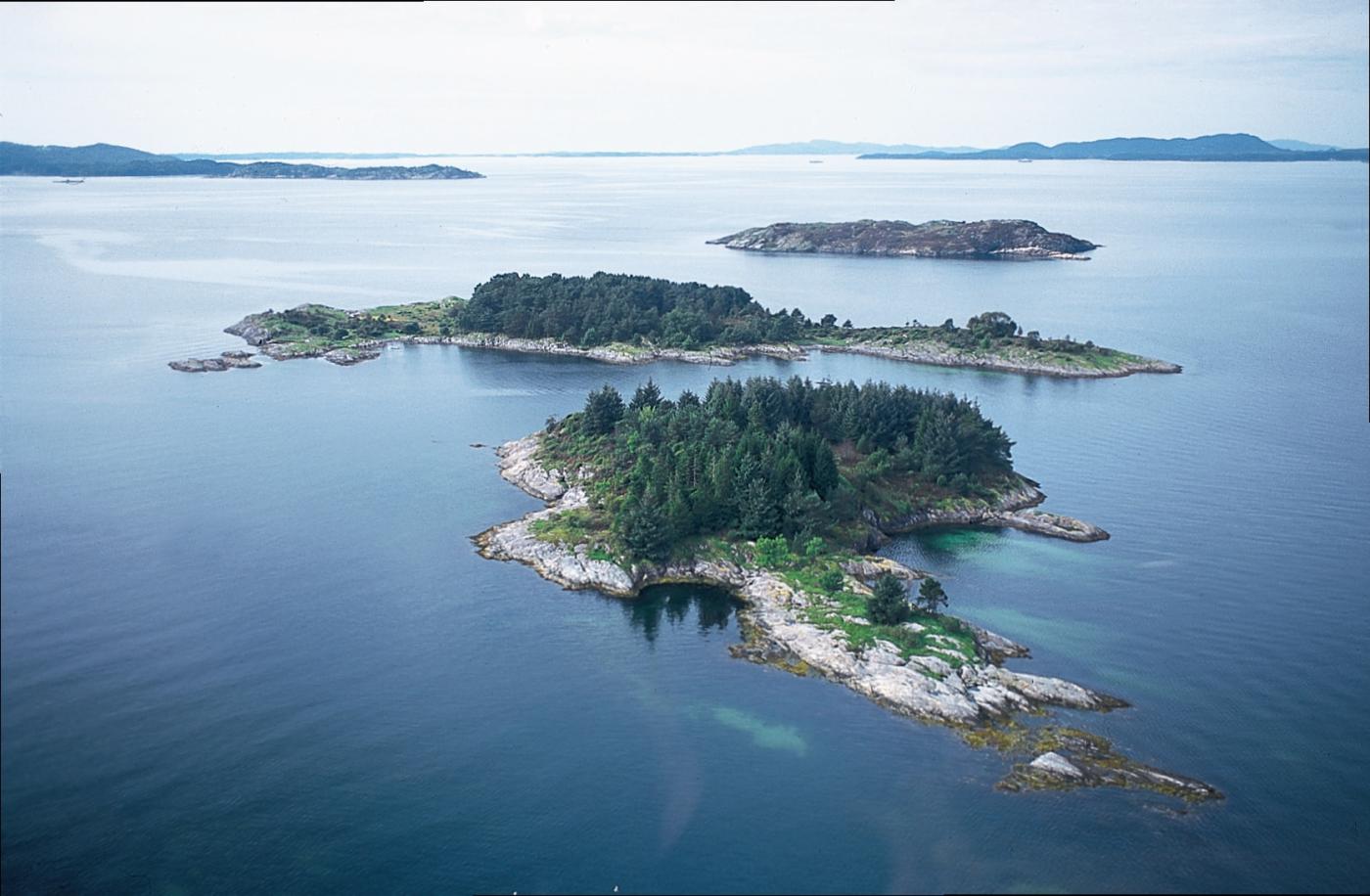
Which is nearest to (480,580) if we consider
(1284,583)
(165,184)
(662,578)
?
(662,578)

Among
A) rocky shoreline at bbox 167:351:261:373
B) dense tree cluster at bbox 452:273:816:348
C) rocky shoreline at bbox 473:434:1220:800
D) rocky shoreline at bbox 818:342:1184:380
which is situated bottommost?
rocky shoreline at bbox 473:434:1220:800

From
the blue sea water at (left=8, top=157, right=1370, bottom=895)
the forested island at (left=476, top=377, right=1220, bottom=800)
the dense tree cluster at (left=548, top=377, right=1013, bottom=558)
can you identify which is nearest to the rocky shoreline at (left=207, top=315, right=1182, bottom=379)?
the blue sea water at (left=8, top=157, right=1370, bottom=895)

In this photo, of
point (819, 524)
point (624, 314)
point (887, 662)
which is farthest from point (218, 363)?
point (887, 662)

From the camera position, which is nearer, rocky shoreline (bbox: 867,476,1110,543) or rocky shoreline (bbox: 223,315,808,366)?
rocky shoreline (bbox: 867,476,1110,543)

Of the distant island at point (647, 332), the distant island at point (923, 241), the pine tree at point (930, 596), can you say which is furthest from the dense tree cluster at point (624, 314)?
the distant island at point (923, 241)

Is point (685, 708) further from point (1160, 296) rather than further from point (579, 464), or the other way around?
point (1160, 296)

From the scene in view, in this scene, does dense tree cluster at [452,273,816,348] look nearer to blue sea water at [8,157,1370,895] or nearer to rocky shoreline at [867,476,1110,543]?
blue sea water at [8,157,1370,895]
